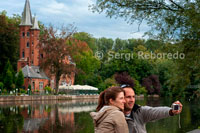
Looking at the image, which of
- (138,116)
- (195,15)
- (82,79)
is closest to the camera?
(138,116)

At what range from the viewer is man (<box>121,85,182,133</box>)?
4.22 meters

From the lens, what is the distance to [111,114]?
3566mm

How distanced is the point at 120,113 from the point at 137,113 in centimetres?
93

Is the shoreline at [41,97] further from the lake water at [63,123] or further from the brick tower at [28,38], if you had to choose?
the lake water at [63,123]

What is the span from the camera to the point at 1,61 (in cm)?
6116

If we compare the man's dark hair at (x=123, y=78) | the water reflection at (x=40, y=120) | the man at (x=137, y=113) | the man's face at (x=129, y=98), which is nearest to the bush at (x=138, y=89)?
the man's dark hair at (x=123, y=78)

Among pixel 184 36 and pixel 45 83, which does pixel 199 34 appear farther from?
pixel 45 83

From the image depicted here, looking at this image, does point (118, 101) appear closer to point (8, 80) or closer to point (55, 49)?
point (8, 80)

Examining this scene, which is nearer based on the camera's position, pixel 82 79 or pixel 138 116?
pixel 138 116

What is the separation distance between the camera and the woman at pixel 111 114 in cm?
355

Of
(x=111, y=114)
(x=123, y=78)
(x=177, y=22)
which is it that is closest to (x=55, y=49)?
(x=123, y=78)

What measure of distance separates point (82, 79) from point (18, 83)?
87.3 ft

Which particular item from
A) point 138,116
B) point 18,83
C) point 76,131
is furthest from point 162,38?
point 18,83

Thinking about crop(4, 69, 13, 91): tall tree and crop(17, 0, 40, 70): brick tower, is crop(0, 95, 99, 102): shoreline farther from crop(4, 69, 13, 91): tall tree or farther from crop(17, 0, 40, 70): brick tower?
crop(17, 0, 40, 70): brick tower
